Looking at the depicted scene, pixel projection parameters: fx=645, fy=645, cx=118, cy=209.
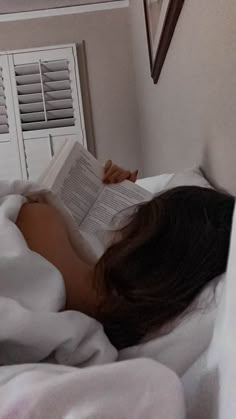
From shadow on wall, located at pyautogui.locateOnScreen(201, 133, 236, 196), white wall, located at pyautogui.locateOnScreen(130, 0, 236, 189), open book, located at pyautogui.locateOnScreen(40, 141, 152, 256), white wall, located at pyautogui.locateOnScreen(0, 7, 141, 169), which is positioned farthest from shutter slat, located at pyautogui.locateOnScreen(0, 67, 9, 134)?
shadow on wall, located at pyautogui.locateOnScreen(201, 133, 236, 196)

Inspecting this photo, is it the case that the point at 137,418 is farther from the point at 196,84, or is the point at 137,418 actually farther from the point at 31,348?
the point at 196,84

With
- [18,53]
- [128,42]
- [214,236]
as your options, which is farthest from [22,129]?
[214,236]

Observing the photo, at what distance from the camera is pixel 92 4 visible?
2996 mm

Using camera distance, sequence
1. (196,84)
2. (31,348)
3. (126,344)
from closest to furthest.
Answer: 1. (31,348)
2. (126,344)
3. (196,84)

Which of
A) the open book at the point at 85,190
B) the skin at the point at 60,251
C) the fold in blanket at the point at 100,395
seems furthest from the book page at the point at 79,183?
the fold in blanket at the point at 100,395

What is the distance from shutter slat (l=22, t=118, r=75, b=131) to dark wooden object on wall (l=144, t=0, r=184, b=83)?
40.4 inches

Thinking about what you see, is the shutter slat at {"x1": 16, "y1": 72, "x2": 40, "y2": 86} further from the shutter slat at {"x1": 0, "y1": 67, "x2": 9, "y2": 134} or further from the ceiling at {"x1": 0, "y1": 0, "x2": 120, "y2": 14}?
the ceiling at {"x1": 0, "y1": 0, "x2": 120, "y2": 14}

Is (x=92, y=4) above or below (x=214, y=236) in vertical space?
above

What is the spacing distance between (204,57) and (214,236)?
0.46 meters

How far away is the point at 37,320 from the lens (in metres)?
0.68

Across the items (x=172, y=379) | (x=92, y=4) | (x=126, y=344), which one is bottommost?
(x=126, y=344)

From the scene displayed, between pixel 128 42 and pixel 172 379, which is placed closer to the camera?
pixel 172 379

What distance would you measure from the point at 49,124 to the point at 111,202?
1.63 metres

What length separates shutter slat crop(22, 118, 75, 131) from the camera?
2992 mm
